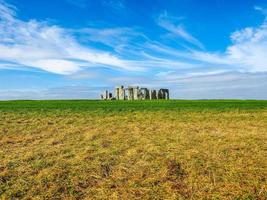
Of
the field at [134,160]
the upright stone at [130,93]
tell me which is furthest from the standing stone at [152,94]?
the field at [134,160]

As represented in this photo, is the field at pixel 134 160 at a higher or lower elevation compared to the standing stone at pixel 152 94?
lower

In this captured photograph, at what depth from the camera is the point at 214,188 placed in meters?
9.30

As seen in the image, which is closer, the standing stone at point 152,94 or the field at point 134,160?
the field at point 134,160

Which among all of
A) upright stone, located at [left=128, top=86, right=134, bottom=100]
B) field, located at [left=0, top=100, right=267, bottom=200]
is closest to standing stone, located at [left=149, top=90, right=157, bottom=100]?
upright stone, located at [left=128, top=86, right=134, bottom=100]

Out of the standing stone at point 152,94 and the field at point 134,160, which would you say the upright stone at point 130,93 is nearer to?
the standing stone at point 152,94

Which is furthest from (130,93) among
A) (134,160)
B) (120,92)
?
(134,160)

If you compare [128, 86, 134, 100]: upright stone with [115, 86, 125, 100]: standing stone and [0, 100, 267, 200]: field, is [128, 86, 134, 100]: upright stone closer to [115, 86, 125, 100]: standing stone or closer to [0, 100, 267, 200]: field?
[115, 86, 125, 100]: standing stone

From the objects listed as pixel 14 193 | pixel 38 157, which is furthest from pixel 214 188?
pixel 38 157

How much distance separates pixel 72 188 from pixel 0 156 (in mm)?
3867

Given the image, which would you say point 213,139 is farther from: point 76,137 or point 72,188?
point 72,188

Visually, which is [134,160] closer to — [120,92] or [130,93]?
[130,93]

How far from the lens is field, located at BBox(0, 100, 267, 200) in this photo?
930 centimetres

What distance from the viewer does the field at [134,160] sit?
930 centimetres

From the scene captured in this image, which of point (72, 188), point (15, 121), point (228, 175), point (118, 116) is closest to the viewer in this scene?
point (72, 188)
